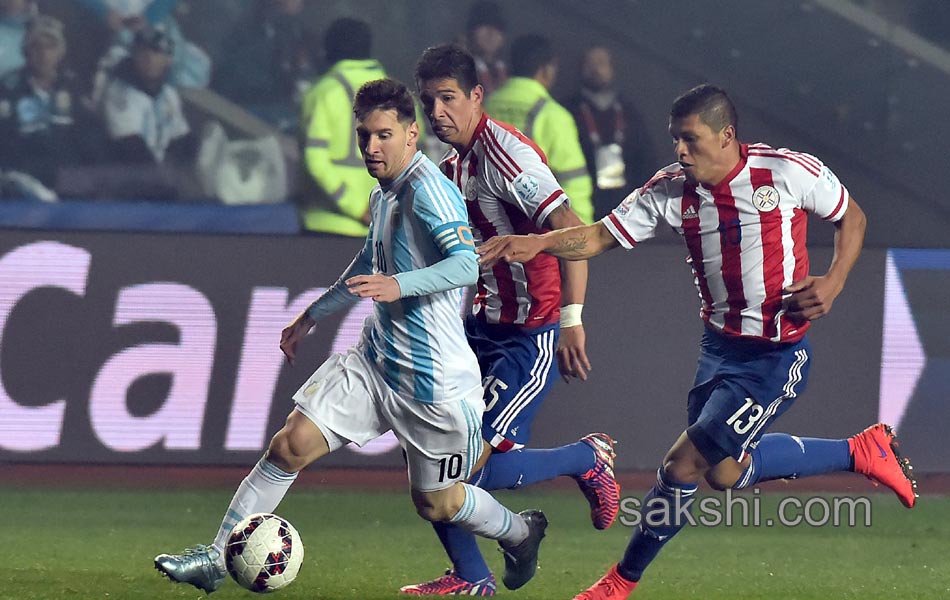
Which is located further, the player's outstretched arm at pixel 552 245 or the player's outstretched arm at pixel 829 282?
the player's outstretched arm at pixel 829 282

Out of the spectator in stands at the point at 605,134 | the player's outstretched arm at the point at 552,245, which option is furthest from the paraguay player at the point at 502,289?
the spectator in stands at the point at 605,134

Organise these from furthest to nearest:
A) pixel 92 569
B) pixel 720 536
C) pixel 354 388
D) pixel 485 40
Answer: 1. pixel 485 40
2. pixel 720 536
3. pixel 92 569
4. pixel 354 388

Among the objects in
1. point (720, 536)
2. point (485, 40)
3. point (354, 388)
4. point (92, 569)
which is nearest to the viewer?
point (354, 388)

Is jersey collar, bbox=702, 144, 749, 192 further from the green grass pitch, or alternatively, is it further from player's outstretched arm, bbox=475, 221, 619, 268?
the green grass pitch

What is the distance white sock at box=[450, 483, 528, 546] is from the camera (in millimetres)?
5258

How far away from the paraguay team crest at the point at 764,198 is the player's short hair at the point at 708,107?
26 cm

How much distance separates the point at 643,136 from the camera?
8.64m

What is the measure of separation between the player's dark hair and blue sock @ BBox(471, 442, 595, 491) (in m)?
3.09

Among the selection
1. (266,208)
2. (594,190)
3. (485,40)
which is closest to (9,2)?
(266,208)

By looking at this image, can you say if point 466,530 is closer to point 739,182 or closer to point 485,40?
point 739,182

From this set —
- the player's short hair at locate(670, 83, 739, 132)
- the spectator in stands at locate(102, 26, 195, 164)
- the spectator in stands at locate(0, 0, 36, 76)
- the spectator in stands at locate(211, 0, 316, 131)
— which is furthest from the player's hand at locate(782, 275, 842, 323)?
the spectator in stands at locate(0, 0, 36, 76)

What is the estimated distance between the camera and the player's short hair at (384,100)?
5051 mm

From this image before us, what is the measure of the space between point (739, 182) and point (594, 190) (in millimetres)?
3083

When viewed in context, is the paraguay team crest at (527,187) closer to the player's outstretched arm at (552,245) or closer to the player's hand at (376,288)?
the player's outstretched arm at (552,245)
